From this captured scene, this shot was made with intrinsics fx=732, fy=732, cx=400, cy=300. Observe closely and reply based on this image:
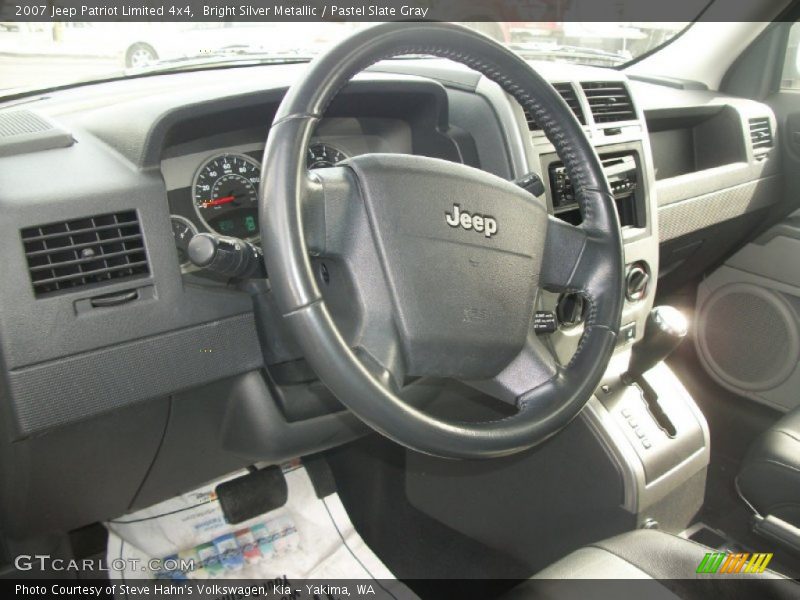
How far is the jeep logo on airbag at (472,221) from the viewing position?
928mm

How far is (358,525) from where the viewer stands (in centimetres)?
186

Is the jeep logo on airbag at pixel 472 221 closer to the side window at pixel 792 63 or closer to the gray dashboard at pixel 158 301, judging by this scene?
the gray dashboard at pixel 158 301

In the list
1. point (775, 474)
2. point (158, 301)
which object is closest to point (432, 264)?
point (158, 301)

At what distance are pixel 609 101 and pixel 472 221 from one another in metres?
0.92

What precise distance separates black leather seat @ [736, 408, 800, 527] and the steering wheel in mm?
670

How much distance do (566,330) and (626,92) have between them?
65 cm

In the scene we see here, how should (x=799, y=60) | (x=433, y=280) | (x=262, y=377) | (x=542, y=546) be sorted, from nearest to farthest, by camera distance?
1. (x=433, y=280)
2. (x=262, y=377)
3. (x=542, y=546)
4. (x=799, y=60)

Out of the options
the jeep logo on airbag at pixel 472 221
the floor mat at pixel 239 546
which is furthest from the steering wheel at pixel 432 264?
the floor mat at pixel 239 546

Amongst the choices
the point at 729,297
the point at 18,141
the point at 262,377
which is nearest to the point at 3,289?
the point at 18,141

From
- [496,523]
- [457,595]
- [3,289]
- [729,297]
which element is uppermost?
[3,289]

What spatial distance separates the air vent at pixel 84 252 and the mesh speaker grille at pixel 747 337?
74.7 inches

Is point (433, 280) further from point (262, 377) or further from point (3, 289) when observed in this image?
point (3, 289)

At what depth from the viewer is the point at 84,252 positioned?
40.5 inches

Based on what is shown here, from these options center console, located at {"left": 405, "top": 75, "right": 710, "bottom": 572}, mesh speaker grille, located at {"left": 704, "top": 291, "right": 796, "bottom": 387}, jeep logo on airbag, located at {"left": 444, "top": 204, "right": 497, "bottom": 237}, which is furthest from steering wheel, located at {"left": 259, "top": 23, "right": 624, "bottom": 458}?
mesh speaker grille, located at {"left": 704, "top": 291, "right": 796, "bottom": 387}
